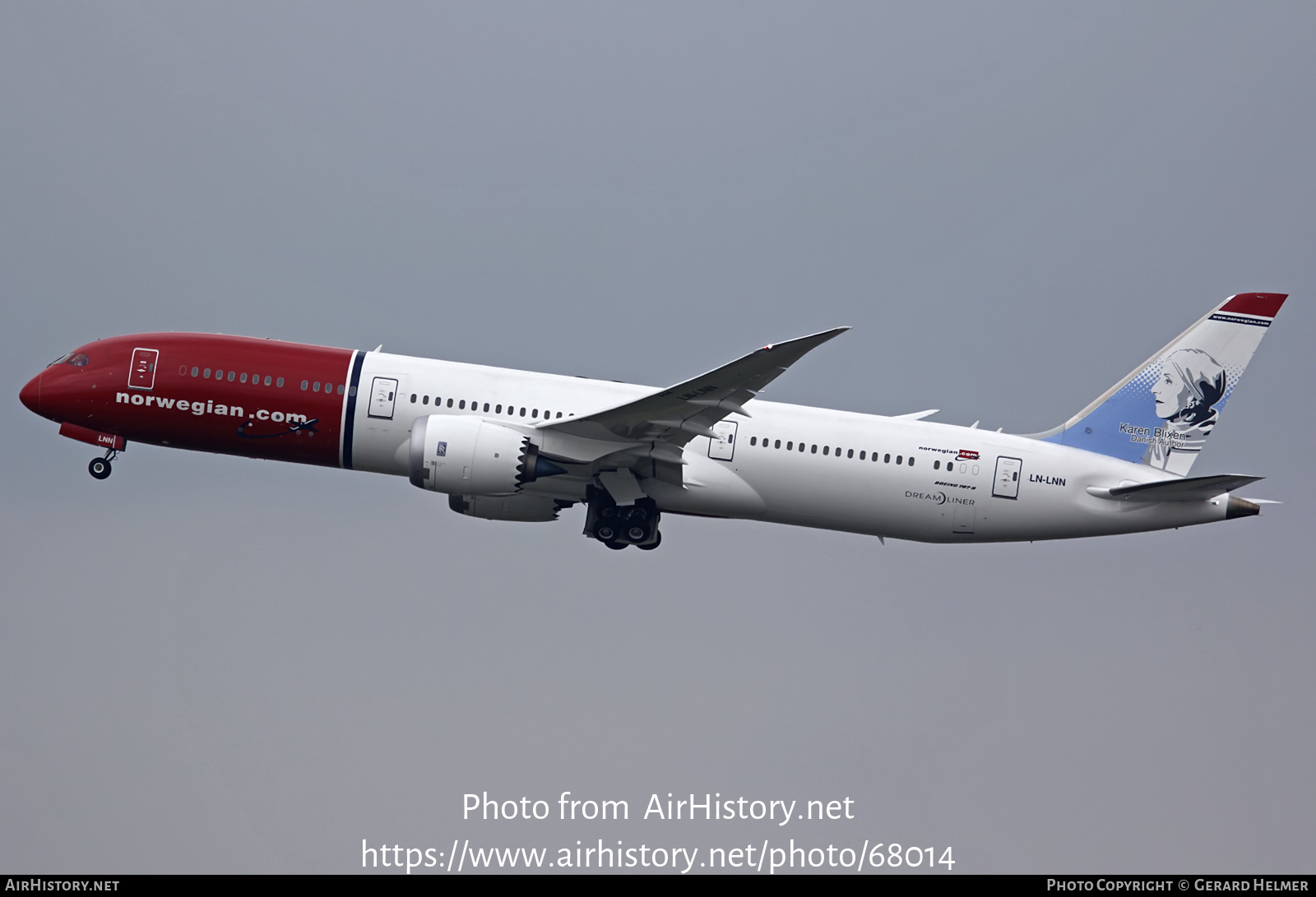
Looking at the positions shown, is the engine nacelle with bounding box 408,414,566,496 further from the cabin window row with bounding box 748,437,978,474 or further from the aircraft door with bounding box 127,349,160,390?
the aircraft door with bounding box 127,349,160,390

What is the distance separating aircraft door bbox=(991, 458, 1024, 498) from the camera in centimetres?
3619

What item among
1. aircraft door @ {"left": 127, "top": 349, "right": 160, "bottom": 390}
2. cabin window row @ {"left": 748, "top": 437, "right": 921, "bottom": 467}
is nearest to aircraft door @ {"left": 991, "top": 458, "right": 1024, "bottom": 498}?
cabin window row @ {"left": 748, "top": 437, "right": 921, "bottom": 467}

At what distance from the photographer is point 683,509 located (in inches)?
1421

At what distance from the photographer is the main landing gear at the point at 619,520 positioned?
35.7 metres

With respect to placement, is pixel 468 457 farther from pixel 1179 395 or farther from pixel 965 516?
pixel 1179 395

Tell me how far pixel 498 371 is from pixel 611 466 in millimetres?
3972

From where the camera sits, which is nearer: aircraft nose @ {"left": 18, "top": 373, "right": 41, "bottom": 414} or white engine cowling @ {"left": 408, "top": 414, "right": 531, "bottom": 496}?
white engine cowling @ {"left": 408, "top": 414, "right": 531, "bottom": 496}

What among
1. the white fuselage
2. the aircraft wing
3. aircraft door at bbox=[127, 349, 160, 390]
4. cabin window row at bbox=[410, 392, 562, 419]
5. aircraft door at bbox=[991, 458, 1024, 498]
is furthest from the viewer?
aircraft door at bbox=[991, 458, 1024, 498]

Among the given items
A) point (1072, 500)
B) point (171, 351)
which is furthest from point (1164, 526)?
point (171, 351)

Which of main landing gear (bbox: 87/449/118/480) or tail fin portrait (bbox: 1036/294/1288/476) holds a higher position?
tail fin portrait (bbox: 1036/294/1288/476)

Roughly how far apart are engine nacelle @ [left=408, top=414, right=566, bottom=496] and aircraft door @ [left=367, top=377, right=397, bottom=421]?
139cm

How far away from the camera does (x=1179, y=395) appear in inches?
1497

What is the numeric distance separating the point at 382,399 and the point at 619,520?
22.2 ft

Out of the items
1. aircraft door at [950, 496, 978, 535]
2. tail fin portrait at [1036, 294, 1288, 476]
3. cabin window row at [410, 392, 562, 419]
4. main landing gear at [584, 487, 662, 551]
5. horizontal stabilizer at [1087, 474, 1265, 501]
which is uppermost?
tail fin portrait at [1036, 294, 1288, 476]
